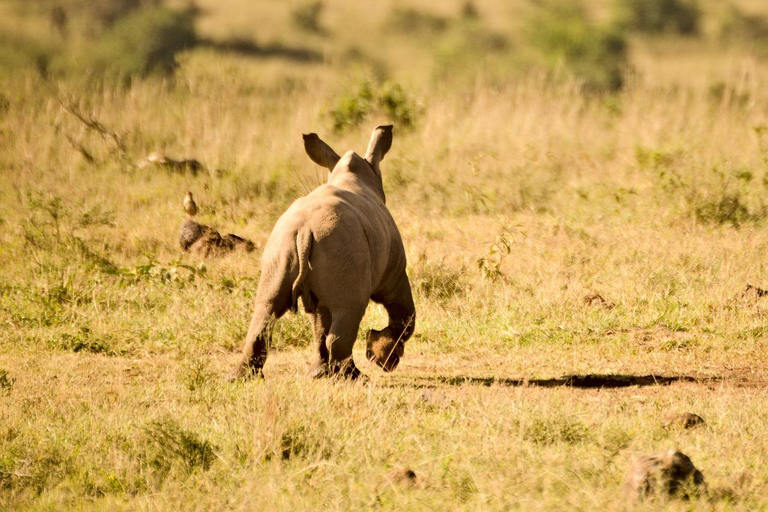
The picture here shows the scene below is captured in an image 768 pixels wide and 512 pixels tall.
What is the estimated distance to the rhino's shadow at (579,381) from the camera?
657 centimetres

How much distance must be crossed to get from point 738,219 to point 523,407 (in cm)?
631

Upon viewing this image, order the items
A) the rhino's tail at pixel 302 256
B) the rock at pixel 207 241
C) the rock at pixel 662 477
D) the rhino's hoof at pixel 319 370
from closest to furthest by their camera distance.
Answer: the rock at pixel 662 477 < the rhino's tail at pixel 302 256 < the rhino's hoof at pixel 319 370 < the rock at pixel 207 241

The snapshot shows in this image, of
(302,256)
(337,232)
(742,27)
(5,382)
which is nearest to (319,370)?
(302,256)

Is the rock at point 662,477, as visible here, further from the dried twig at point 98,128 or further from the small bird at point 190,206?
the dried twig at point 98,128

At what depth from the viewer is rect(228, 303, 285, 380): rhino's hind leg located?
6145 mm

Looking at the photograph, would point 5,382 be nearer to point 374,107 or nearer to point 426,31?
point 374,107

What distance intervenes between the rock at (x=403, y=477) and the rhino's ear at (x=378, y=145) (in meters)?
3.72

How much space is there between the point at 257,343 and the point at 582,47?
25491mm

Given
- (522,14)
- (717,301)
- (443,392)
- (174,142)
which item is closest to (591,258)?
(717,301)

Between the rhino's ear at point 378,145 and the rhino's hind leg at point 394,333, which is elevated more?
the rhino's ear at point 378,145

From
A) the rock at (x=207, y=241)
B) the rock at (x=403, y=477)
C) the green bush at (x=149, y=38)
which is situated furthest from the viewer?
the green bush at (x=149, y=38)

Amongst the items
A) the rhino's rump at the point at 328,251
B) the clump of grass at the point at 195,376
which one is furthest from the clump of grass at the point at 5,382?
the rhino's rump at the point at 328,251

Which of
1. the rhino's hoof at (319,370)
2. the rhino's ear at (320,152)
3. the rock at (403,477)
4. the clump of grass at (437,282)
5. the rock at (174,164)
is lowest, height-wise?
the rock at (174,164)

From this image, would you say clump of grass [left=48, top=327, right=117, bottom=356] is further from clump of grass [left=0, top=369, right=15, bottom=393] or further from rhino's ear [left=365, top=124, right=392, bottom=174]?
rhino's ear [left=365, top=124, right=392, bottom=174]
